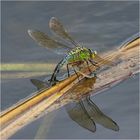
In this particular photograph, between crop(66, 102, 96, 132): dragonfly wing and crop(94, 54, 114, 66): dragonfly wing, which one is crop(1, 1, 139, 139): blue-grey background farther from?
crop(94, 54, 114, 66): dragonfly wing

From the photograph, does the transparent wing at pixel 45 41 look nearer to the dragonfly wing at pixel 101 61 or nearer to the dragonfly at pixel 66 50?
the dragonfly at pixel 66 50

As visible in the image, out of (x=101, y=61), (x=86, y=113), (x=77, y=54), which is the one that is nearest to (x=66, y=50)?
(x=77, y=54)

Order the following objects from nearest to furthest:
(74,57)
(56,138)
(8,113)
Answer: (56,138) < (8,113) < (74,57)

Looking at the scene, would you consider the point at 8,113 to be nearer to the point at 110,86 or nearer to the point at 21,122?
the point at 21,122

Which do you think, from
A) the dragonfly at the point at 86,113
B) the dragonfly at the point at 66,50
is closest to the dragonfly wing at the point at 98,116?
the dragonfly at the point at 86,113

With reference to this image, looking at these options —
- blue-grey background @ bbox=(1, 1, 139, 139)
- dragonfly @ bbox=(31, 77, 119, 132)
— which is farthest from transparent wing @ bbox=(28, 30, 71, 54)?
dragonfly @ bbox=(31, 77, 119, 132)

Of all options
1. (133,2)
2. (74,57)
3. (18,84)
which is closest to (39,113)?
(18,84)
